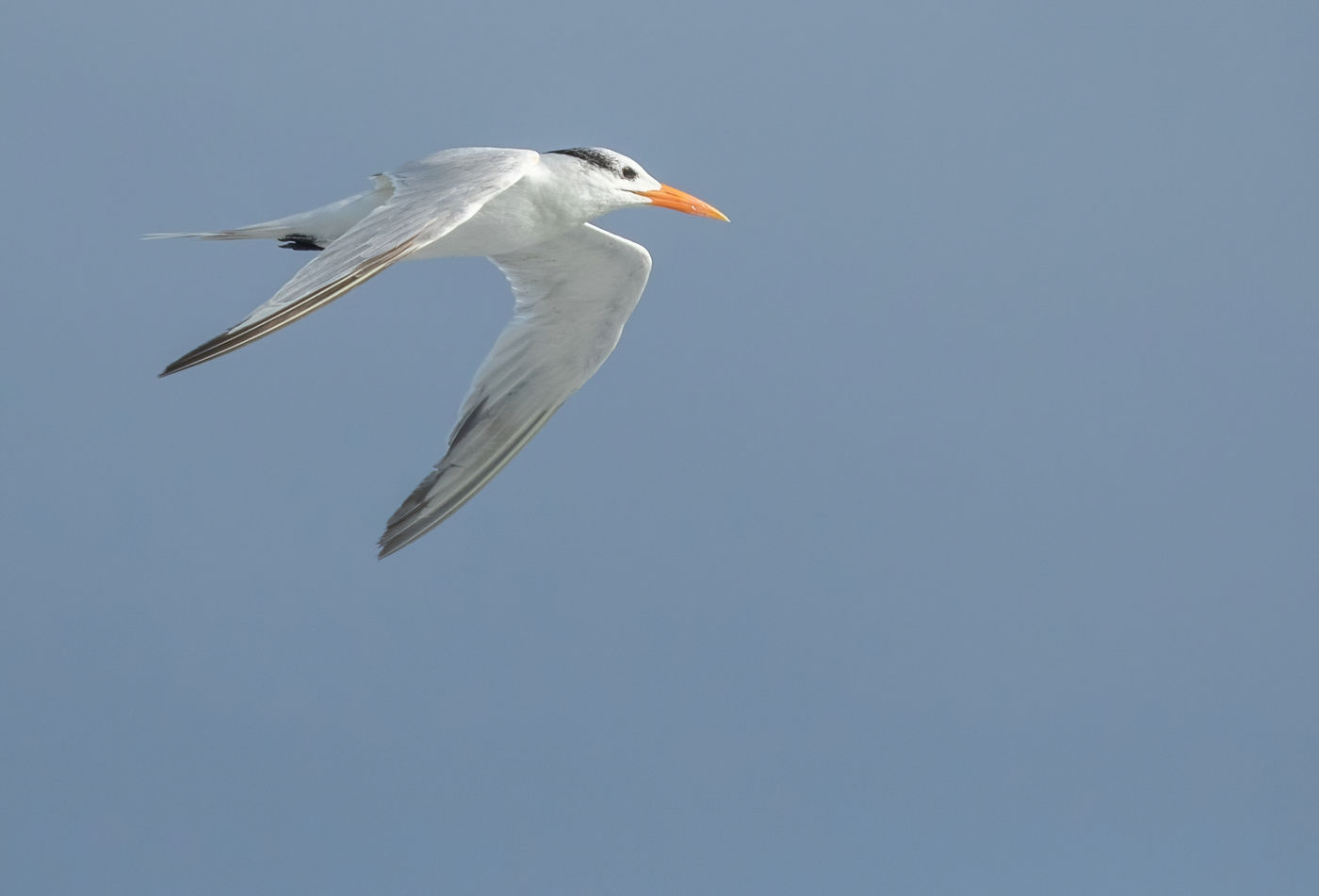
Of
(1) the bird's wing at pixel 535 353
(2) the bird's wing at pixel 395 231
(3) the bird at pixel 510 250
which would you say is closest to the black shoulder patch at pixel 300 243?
(3) the bird at pixel 510 250

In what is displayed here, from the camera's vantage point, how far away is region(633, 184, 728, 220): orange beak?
24.7 feet

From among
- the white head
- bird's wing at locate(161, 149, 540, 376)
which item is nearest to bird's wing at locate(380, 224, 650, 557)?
the white head

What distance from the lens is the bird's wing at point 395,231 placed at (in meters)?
4.63

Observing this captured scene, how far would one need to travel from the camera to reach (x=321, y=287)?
4848mm

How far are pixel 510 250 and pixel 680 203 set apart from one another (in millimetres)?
940

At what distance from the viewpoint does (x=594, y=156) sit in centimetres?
726

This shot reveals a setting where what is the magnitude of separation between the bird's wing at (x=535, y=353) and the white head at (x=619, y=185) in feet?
1.09

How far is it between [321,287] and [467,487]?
305 centimetres

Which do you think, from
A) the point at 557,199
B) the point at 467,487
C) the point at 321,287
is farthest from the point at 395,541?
the point at 321,287

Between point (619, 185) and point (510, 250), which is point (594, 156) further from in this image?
point (510, 250)

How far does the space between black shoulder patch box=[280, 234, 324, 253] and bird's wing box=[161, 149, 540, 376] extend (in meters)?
0.68

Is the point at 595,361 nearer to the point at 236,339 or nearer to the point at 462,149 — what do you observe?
the point at 462,149

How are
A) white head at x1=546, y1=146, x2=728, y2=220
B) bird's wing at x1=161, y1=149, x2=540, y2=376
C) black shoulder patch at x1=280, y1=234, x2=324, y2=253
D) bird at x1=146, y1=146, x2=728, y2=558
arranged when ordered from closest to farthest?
bird's wing at x1=161, y1=149, x2=540, y2=376
bird at x1=146, y1=146, x2=728, y2=558
black shoulder patch at x1=280, y1=234, x2=324, y2=253
white head at x1=546, y1=146, x2=728, y2=220

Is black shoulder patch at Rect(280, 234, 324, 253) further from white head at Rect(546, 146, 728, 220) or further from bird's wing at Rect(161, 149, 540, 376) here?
white head at Rect(546, 146, 728, 220)
